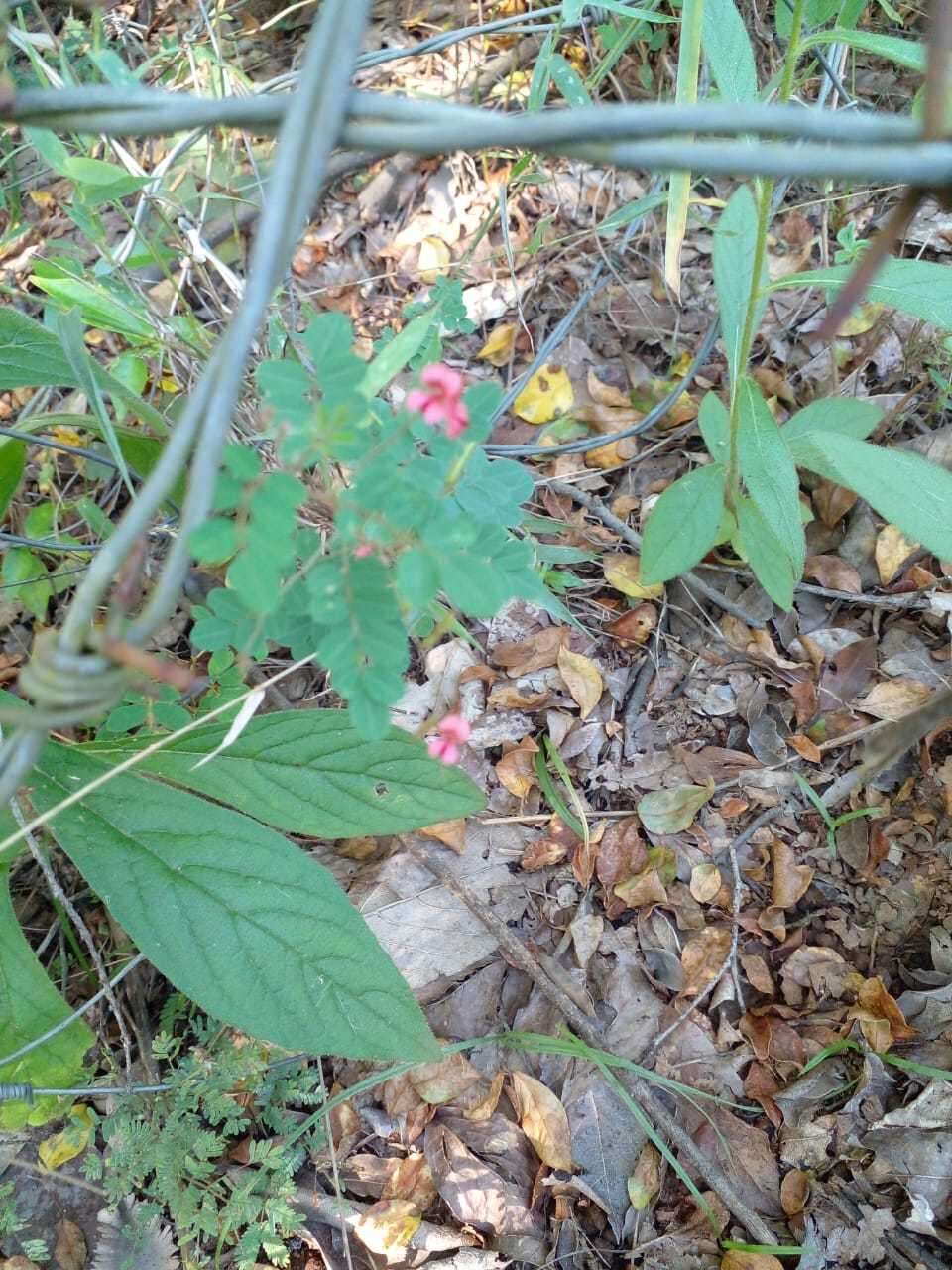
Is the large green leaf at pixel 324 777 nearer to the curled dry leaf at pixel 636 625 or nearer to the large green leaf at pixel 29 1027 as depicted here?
the large green leaf at pixel 29 1027

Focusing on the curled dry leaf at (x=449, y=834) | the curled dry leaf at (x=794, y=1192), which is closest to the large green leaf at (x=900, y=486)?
the curled dry leaf at (x=449, y=834)

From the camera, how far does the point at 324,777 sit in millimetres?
1464

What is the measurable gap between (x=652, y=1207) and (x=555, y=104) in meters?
2.78

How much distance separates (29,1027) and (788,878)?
1415 millimetres

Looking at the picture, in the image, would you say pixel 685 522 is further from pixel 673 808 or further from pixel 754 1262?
pixel 754 1262

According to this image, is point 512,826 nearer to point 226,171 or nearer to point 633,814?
point 633,814

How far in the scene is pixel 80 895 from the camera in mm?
1864

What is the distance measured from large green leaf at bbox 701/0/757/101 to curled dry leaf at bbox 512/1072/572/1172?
71.3 inches

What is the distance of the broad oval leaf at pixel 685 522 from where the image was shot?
1.68m

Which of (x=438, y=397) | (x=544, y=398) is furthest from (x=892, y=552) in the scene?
(x=438, y=397)

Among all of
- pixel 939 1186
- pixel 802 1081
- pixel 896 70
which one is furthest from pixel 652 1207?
pixel 896 70

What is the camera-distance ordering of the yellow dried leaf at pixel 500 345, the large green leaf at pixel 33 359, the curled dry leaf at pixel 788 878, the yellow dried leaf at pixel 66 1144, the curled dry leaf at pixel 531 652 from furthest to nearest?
the yellow dried leaf at pixel 500 345, the curled dry leaf at pixel 531 652, the curled dry leaf at pixel 788 878, the yellow dried leaf at pixel 66 1144, the large green leaf at pixel 33 359

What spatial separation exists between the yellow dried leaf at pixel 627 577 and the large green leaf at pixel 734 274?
1.76 ft

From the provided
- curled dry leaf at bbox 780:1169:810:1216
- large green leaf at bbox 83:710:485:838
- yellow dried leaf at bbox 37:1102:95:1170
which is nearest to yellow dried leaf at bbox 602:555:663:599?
large green leaf at bbox 83:710:485:838
